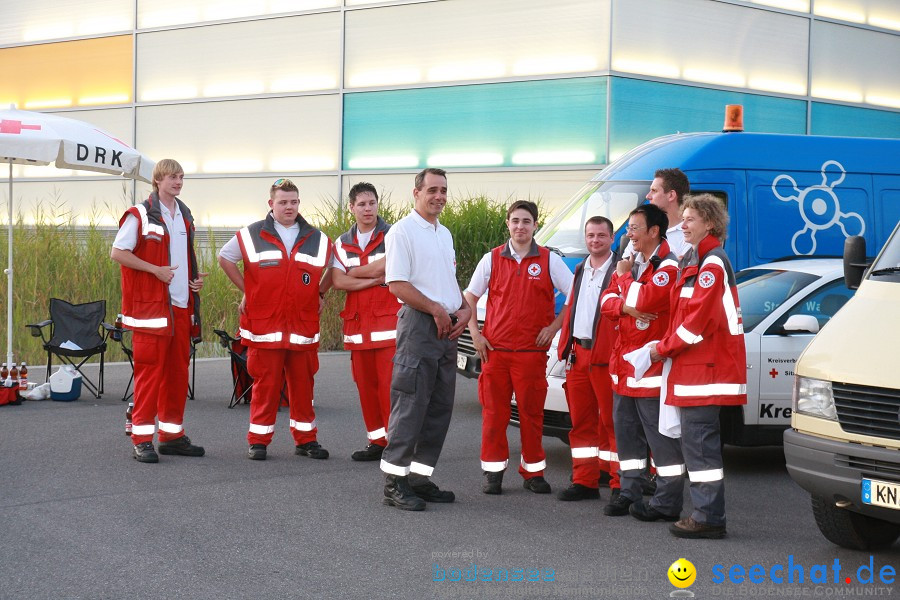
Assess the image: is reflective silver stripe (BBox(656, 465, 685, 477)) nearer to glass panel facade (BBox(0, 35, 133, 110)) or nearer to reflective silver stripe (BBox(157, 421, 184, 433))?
reflective silver stripe (BBox(157, 421, 184, 433))

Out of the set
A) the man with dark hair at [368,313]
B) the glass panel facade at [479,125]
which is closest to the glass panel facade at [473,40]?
the glass panel facade at [479,125]

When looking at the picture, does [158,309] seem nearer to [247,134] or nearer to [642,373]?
[642,373]

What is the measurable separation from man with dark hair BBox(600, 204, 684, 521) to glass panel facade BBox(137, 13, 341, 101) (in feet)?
54.0

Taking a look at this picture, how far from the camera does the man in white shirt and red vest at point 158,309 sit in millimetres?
8406

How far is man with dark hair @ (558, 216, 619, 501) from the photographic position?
24.4ft

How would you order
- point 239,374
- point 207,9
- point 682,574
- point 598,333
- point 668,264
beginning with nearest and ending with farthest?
point 682,574
point 668,264
point 598,333
point 239,374
point 207,9

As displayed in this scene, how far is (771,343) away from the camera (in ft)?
26.9

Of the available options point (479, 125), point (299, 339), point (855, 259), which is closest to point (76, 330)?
point (299, 339)

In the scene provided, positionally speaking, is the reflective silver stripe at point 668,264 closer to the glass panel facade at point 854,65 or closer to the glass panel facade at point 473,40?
→ the glass panel facade at point 473,40

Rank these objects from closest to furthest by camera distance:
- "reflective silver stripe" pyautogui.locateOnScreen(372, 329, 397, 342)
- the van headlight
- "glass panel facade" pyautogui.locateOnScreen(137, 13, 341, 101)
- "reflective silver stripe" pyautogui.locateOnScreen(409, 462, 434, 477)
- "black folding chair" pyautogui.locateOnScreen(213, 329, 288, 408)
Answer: the van headlight → "reflective silver stripe" pyautogui.locateOnScreen(409, 462, 434, 477) → "reflective silver stripe" pyautogui.locateOnScreen(372, 329, 397, 342) → "black folding chair" pyautogui.locateOnScreen(213, 329, 288, 408) → "glass panel facade" pyautogui.locateOnScreen(137, 13, 341, 101)

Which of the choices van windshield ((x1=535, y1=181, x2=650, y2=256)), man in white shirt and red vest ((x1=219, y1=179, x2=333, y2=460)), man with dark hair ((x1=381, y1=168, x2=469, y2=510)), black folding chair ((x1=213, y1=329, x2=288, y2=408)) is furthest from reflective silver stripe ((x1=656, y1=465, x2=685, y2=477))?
black folding chair ((x1=213, y1=329, x2=288, y2=408))

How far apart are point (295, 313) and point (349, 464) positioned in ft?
3.99

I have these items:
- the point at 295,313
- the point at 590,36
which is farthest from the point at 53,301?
the point at 590,36

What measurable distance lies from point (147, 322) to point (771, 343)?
4609mm
